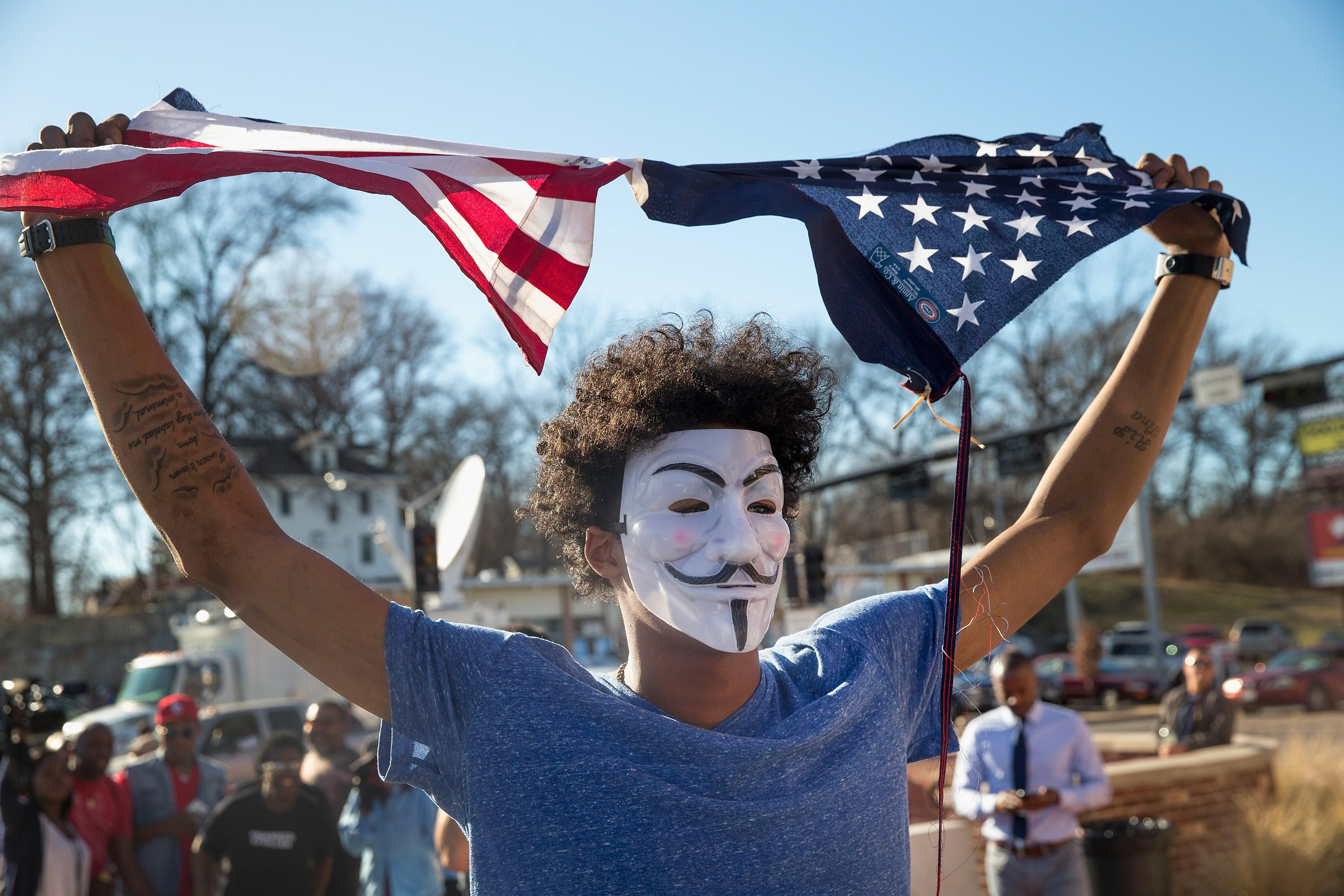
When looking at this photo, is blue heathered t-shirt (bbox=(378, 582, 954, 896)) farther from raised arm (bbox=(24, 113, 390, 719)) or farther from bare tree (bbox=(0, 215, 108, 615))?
bare tree (bbox=(0, 215, 108, 615))

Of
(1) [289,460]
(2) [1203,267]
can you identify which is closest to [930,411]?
(2) [1203,267]

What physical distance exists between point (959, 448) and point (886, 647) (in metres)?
0.42

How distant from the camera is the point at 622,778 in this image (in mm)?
1913

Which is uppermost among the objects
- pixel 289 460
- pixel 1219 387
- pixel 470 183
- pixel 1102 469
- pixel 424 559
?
pixel 289 460

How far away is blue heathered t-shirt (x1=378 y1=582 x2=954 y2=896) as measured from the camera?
6.18ft

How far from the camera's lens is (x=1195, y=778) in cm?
855

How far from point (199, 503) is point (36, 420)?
3480 centimetres

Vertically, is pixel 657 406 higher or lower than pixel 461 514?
higher

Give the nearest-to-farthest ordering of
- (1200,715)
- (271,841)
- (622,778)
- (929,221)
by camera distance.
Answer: (622,778) < (929,221) < (271,841) < (1200,715)

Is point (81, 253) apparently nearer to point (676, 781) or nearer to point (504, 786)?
point (504, 786)

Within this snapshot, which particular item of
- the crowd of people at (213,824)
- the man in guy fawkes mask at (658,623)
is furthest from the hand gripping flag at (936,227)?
the crowd of people at (213,824)

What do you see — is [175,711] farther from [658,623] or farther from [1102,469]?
[1102,469]

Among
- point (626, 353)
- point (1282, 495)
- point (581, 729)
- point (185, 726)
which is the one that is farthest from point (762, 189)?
point (1282, 495)

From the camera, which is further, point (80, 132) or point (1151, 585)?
point (1151, 585)
